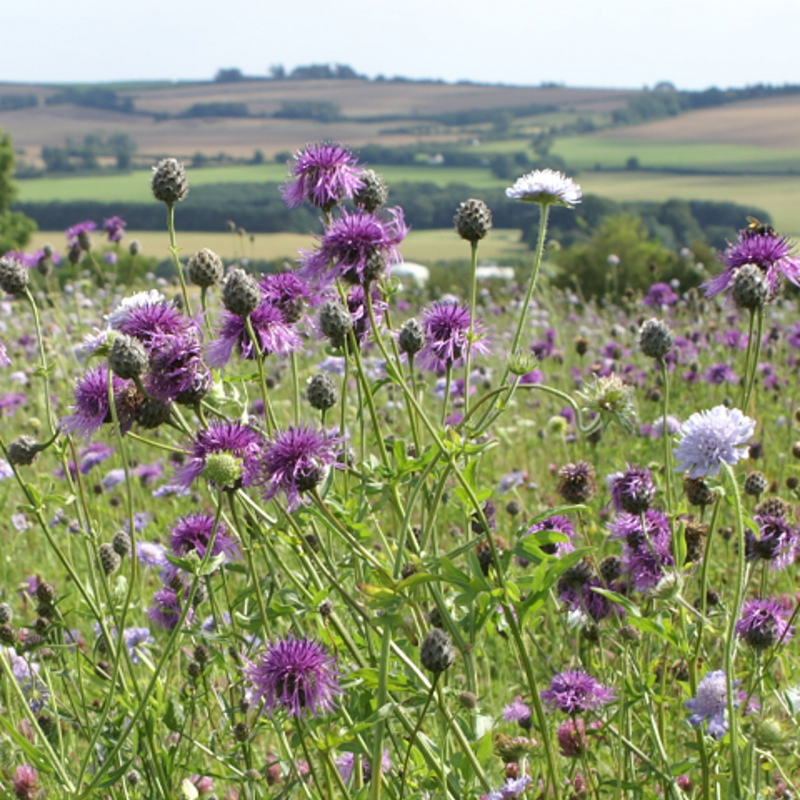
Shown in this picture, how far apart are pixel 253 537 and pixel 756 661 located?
1206 mm

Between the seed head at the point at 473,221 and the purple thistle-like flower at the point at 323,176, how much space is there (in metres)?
0.29

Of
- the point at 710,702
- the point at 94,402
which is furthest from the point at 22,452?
the point at 710,702

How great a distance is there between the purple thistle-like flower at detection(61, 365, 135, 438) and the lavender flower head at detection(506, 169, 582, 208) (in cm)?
110

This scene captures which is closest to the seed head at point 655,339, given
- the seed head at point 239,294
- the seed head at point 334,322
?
the seed head at point 334,322

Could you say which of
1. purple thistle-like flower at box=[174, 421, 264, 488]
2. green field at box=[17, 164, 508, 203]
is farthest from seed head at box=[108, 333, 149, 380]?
green field at box=[17, 164, 508, 203]

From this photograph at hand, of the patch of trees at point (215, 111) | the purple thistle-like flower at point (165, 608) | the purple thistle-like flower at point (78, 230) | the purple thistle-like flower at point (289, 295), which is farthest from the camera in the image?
the patch of trees at point (215, 111)

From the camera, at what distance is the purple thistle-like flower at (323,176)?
2.50 metres

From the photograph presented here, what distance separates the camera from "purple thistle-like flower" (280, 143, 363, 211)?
2504 mm

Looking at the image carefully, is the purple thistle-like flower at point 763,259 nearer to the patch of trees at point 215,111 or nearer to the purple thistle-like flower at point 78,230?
the purple thistle-like flower at point 78,230

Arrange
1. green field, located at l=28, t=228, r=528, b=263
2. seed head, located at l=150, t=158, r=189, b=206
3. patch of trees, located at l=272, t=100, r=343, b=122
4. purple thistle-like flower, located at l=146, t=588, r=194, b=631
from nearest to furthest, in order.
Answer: seed head, located at l=150, t=158, r=189, b=206 → purple thistle-like flower, located at l=146, t=588, r=194, b=631 → green field, located at l=28, t=228, r=528, b=263 → patch of trees, located at l=272, t=100, r=343, b=122

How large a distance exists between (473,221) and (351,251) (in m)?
0.42

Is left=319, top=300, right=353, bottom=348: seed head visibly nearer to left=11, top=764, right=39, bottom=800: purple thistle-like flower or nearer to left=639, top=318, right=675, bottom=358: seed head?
left=639, top=318, right=675, bottom=358: seed head

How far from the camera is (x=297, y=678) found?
197 cm

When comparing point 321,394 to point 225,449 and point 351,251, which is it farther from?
point 225,449
